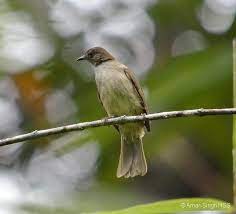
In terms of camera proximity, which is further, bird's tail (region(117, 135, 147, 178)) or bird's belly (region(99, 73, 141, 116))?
bird's belly (region(99, 73, 141, 116))

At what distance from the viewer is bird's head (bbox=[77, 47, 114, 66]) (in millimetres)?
5977

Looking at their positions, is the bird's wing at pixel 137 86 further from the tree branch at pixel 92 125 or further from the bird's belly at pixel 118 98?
the tree branch at pixel 92 125

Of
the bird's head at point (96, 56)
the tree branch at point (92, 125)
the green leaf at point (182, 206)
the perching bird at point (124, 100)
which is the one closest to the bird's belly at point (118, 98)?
the perching bird at point (124, 100)

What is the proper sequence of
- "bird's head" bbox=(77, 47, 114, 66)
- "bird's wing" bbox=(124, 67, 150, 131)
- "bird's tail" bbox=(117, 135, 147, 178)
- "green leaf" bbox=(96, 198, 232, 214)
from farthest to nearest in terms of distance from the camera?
"bird's head" bbox=(77, 47, 114, 66)
"bird's wing" bbox=(124, 67, 150, 131)
"bird's tail" bbox=(117, 135, 147, 178)
"green leaf" bbox=(96, 198, 232, 214)

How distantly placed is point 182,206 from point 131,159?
Answer: 3830 millimetres

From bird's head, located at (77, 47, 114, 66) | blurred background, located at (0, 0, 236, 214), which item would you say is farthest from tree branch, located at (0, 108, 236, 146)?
bird's head, located at (77, 47, 114, 66)

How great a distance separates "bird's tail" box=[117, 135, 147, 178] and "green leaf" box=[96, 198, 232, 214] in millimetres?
2974

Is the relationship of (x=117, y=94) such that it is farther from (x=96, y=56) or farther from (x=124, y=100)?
(x=96, y=56)

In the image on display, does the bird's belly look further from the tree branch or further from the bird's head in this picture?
the tree branch

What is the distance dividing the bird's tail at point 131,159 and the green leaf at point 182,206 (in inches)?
117

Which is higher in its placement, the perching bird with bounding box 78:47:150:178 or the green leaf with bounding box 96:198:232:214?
the green leaf with bounding box 96:198:232:214

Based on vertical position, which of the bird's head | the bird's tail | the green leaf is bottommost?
the bird's tail

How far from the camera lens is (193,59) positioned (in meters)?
3.60

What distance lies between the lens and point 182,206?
1.24 m
